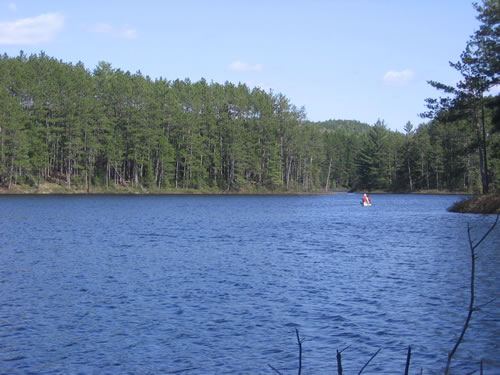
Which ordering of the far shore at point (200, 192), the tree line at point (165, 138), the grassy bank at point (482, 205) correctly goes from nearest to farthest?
the grassy bank at point (482, 205), the far shore at point (200, 192), the tree line at point (165, 138)

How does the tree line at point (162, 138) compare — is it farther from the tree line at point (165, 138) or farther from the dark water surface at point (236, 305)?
the dark water surface at point (236, 305)

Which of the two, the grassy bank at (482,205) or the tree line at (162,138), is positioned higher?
the tree line at (162,138)

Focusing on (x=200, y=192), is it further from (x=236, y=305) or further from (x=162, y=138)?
(x=236, y=305)

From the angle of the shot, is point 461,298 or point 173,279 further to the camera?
point 173,279

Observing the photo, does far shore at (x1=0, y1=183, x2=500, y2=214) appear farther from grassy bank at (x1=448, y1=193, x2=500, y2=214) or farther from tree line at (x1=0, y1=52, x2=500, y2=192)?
tree line at (x1=0, y1=52, x2=500, y2=192)

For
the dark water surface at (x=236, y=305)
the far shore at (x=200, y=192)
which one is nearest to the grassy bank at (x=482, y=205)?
the far shore at (x=200, y=192)

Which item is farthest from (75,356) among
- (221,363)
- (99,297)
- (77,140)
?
(77,140)

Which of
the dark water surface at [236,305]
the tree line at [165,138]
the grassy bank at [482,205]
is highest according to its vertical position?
the tree line at [165,138]

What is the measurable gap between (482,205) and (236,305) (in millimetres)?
38637

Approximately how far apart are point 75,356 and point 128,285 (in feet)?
24.3

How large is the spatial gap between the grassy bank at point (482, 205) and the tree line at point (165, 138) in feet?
84.3

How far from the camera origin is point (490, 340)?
1278cm

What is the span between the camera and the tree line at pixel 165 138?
93.7 metres

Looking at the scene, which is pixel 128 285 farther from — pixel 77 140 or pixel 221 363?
pixel 77 140
